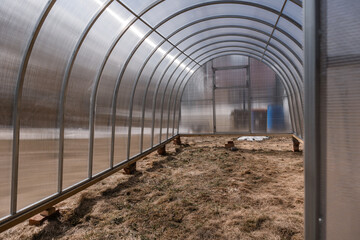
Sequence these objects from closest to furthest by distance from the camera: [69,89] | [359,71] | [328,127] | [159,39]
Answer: [359,71], [328,127], [69,89], [159,39]

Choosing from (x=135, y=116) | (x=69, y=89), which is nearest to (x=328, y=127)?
(x=69, y=89)

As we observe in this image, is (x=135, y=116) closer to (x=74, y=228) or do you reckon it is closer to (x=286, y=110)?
(x=74, y=228)

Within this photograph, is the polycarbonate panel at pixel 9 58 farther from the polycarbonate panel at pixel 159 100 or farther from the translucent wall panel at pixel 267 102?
the translucent wall panel at pixel 267 102

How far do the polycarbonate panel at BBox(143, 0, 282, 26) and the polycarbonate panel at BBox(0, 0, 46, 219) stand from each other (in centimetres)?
309

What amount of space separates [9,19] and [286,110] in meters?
11.8

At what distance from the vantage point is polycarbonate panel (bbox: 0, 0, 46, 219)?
125 inches

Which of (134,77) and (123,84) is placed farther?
(134,77)

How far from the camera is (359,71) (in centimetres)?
155

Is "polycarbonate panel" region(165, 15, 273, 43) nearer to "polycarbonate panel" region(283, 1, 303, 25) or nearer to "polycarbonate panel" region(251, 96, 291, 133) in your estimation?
"polycarbonate panel" region(283, 1, 303, 25)

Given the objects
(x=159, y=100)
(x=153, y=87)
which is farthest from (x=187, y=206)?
(x=159, y=100)

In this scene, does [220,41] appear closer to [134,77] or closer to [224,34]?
→ [224,34]

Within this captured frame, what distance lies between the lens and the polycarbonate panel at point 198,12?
6.00 metres

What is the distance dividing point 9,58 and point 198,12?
17.8ft

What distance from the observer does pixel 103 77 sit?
5.69m
